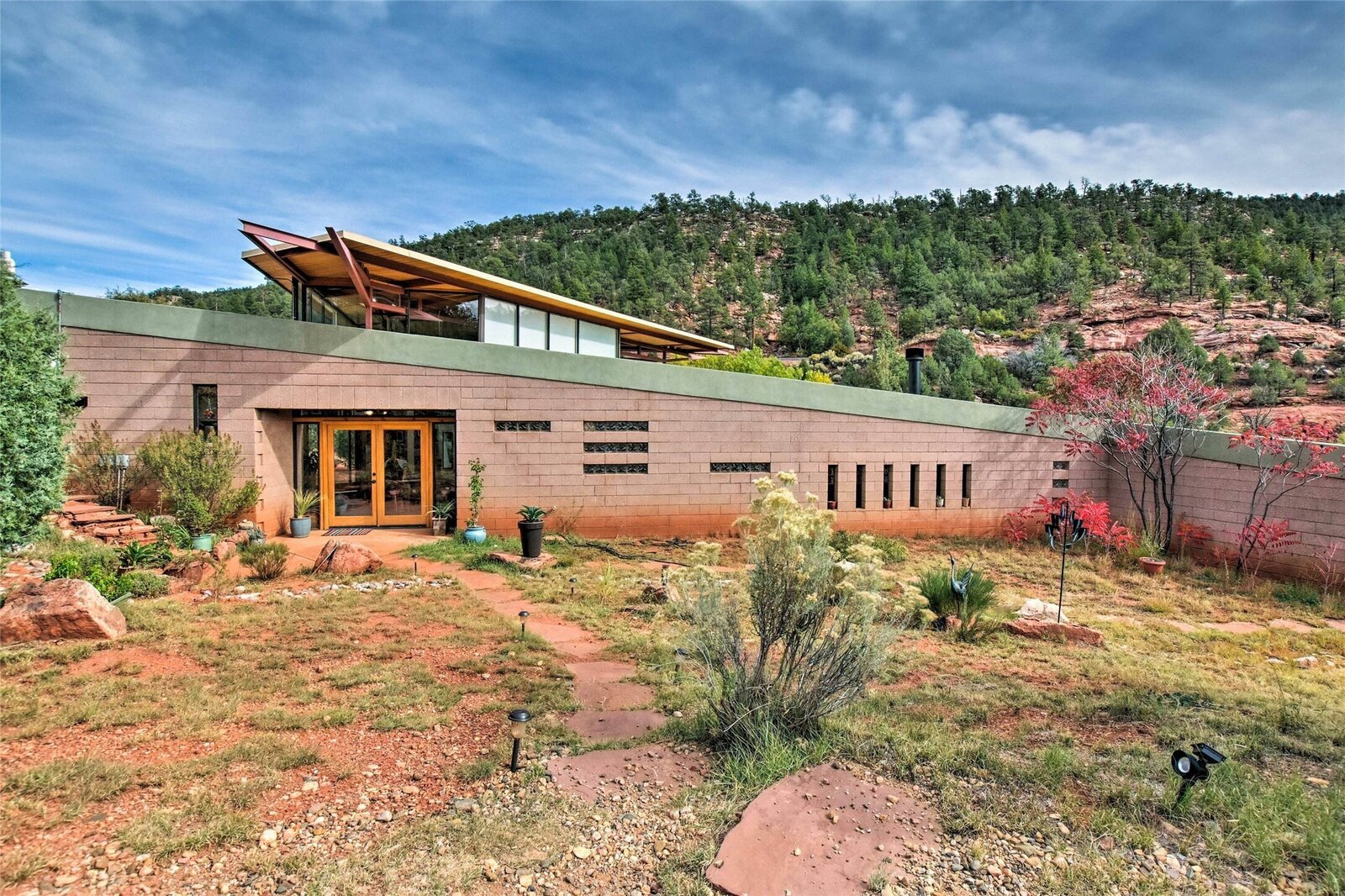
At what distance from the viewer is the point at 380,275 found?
44.5 ft

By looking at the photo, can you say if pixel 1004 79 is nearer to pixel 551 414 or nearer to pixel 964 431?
pixel 964 431

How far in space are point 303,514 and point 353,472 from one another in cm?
119

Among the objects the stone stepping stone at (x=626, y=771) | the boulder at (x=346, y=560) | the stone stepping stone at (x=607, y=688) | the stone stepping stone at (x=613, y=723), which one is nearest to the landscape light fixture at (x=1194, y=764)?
the stone stepping stone at (x=626, y=771)

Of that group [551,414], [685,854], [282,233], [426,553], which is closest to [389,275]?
[282,233]

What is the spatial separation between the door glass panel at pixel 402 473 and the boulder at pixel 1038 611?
1052 centimetres

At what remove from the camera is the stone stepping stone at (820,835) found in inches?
105

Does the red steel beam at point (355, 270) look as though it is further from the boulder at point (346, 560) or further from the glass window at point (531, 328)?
the boulder at point (346, 560)

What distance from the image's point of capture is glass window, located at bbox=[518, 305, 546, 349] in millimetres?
14555

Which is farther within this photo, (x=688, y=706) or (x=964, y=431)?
(x=964, y=431)

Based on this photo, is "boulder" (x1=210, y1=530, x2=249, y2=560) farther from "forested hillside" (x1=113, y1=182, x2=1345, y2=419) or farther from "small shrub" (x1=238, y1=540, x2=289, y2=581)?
"forested hillside" (x1=113, y1=182, x2=1345, y2=419)

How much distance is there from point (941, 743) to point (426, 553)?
324 inches

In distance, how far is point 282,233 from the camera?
33.4 feet

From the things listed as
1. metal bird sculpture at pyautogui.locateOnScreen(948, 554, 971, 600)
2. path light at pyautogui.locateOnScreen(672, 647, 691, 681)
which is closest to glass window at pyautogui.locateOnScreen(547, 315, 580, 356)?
metal bird sculpture at pyautogui.locateOnScreen(948, 554, 971, 600)

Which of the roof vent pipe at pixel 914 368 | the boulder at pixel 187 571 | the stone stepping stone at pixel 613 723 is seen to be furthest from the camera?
the roof vent pipe at pixel 914 368
